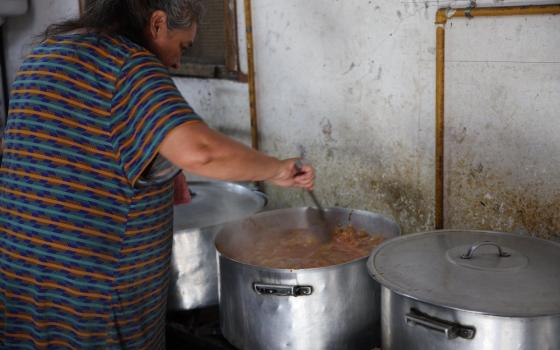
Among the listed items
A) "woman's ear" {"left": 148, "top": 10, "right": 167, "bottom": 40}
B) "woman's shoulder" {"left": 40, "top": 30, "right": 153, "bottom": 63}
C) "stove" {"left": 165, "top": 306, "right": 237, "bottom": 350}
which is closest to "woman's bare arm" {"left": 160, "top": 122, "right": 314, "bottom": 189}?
"woman's shoulder" {"left": 40, "top": 30, "right": 153, "bottom": 63}

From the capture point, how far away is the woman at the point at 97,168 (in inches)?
67.7

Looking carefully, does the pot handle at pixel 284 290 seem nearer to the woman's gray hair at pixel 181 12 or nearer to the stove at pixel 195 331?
the stove at pixel 195 331

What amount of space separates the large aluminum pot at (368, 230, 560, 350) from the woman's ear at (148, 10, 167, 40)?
967 millimetres

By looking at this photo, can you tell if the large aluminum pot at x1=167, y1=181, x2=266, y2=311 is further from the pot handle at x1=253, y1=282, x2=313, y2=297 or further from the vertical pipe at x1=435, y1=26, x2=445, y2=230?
the vertical pipe at x1=435, y1=26, x2=445, y2=230

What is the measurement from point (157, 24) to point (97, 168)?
1.54 feet

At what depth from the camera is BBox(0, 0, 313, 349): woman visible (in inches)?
67.7

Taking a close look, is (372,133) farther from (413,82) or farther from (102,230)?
(102,230)

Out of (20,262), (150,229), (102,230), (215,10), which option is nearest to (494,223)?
(150,229)

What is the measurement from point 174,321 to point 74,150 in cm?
138

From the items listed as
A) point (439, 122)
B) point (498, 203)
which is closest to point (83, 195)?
point (439, 122)

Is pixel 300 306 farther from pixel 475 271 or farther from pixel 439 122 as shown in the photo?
pixel 439 122

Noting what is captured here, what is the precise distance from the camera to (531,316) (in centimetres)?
155

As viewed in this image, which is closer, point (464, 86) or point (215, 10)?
point (464, 86)

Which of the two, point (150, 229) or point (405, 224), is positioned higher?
point (150, 229)
